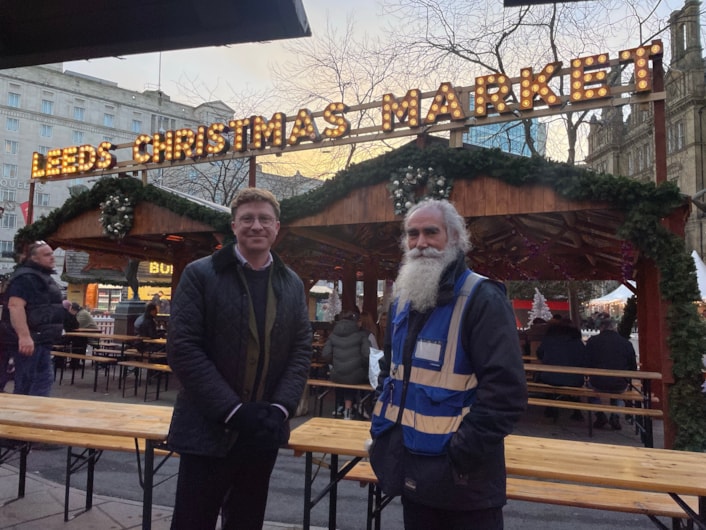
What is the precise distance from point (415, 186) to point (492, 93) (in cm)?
247

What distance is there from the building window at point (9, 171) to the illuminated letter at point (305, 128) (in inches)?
2336

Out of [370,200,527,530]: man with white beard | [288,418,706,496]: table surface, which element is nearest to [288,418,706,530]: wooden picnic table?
[288,418,706,496]: table surface

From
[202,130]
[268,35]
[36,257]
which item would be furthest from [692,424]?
[202,130]

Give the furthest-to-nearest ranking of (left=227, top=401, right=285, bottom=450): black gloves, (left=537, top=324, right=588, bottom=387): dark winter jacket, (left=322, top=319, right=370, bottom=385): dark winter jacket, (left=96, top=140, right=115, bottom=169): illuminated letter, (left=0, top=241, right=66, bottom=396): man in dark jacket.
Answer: (left=96, top=140, right=115, bottom=169): illuminated letter, (left=537, top=324, right=588, bottom=387): dark winter jacket, (left=322, top=319, right=370, bottom=385): dark winter jacket, (left=0, top=241, right=66, bottom=396): man in dark jacket, (left=227, top=401, right=285, bottom=450): black gloves

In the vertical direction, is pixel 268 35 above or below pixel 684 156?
below

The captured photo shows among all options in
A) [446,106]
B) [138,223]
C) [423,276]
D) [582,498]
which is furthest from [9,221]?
[423,276]

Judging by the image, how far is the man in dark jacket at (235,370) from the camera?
2.28 meters

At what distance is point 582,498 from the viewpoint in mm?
3316

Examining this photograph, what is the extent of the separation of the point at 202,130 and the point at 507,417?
10.3 meters

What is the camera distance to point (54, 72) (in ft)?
206

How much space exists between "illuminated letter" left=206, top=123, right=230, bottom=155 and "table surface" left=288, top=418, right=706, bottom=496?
27.3ft

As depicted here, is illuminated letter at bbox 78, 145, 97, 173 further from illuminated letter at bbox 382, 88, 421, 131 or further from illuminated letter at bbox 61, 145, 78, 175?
illuminated letter at bbox 382, 88, 421, 131

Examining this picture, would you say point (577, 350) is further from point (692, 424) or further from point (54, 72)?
point (54, 72)

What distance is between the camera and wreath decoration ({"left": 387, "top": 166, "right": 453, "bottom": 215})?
6695 millimetres
